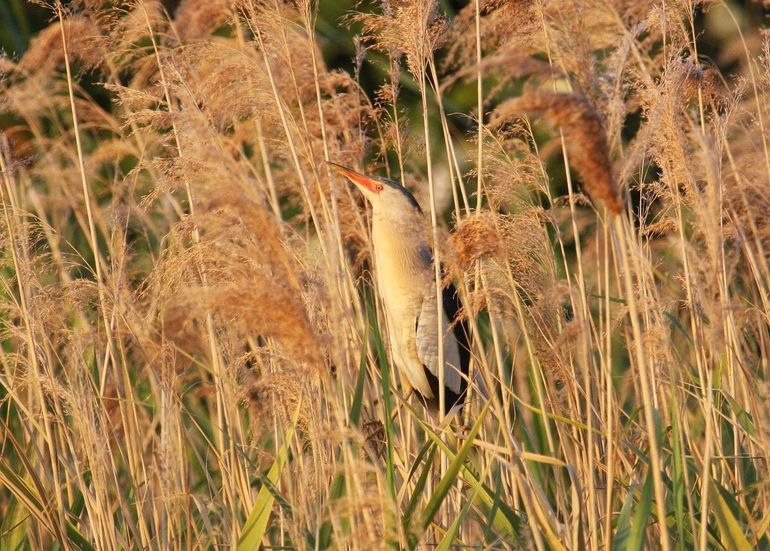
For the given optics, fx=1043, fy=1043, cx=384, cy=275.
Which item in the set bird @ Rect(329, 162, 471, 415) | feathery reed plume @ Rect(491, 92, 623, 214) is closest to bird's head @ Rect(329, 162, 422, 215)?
bird @ Rect(329, 162, 471, 415)

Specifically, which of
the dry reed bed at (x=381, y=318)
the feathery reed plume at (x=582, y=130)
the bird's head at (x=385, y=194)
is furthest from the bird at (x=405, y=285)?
the feathery reed plume at (x=582, y=130)

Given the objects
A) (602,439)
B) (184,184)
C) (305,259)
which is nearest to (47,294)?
(184,184)

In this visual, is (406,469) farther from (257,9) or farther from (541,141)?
(541,141)

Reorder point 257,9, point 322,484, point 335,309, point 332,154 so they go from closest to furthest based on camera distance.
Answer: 1. point 335,309
2. point 322,484
3. point 257,9
4. point 332,154

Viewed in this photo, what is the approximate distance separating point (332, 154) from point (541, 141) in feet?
8.14

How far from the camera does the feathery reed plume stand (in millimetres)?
1443

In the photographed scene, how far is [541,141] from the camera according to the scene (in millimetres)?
5344

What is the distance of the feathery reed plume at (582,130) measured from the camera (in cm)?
144

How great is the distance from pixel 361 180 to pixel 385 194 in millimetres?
163

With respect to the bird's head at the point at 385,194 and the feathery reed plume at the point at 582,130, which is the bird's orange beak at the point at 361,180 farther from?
the feathery reed plume at the point at 582,130

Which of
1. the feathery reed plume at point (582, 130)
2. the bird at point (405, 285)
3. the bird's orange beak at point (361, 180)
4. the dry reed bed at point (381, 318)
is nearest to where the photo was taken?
the feathery reed plume at point (582, 130)

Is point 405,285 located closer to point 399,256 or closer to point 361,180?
point 399,256

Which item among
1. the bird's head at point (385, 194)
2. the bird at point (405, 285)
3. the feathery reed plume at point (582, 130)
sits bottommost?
the bird at point (405, 285)

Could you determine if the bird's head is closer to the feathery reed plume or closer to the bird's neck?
the bird's neck
